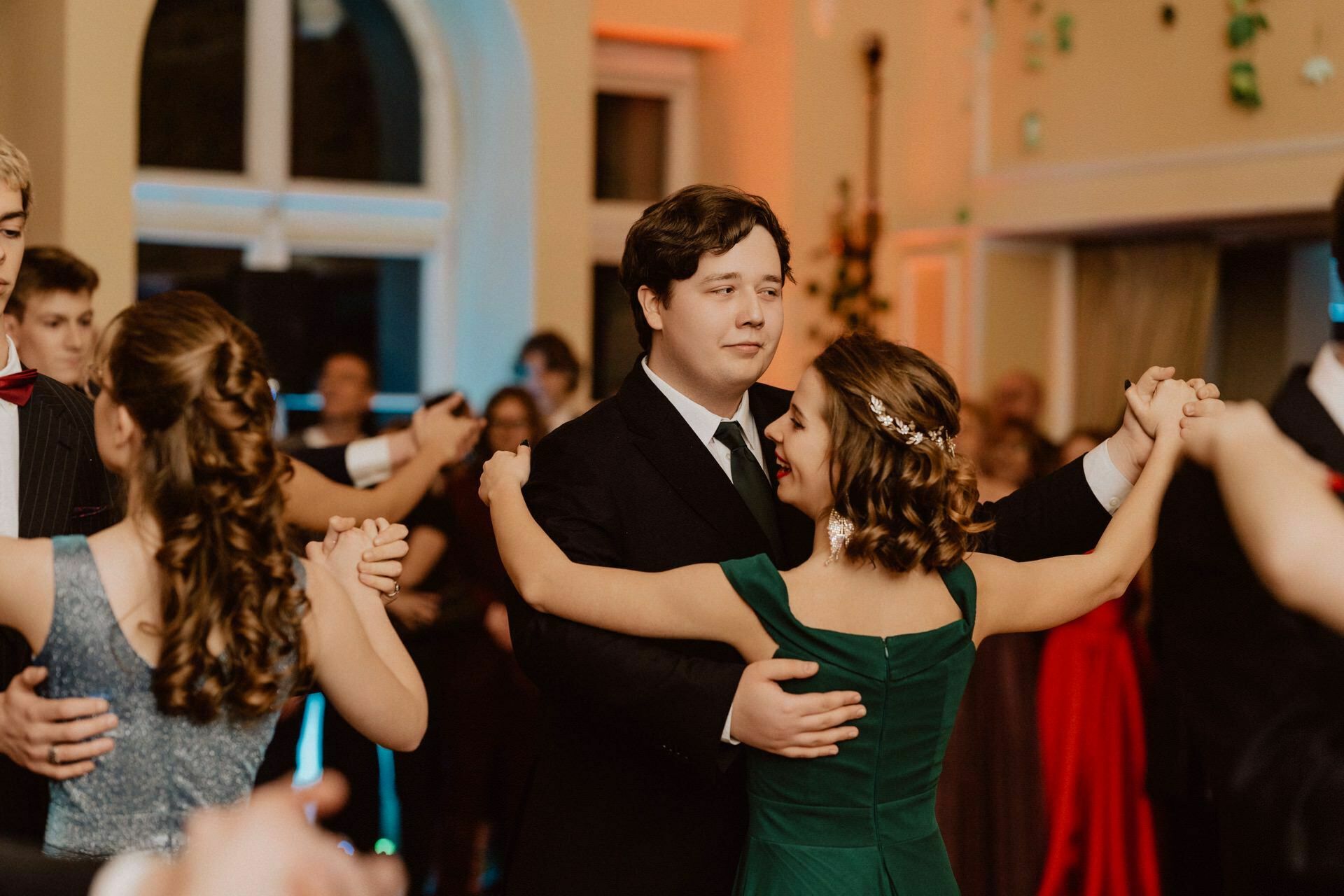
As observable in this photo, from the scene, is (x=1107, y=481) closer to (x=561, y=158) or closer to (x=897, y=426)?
(x=897, y=426)

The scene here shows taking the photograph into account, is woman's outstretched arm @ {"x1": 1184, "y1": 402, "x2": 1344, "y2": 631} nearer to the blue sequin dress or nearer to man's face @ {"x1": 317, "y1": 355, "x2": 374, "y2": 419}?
the blue sequin dress

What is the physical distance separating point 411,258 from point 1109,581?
5434 mm

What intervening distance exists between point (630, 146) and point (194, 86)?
2.27 meters

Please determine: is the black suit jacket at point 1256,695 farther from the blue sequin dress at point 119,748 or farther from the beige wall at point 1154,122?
the beige wall at point 1154,122

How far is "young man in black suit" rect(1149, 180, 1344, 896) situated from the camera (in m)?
1.46

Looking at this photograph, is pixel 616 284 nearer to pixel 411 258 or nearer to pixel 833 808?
pixel 411 258

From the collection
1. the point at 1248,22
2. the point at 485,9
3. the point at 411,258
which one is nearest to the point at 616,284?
the point at 411,258

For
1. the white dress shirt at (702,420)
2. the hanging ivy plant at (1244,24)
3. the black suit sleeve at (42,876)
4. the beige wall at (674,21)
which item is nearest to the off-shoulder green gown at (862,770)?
the white dress shirt at (702,420)

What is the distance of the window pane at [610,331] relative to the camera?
24.0 feet

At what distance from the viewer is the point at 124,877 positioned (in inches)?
42.9

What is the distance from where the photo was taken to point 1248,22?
20.0 ft

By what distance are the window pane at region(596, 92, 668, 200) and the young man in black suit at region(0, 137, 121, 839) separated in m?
5.47

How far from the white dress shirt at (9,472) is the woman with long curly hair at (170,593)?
1.80ft

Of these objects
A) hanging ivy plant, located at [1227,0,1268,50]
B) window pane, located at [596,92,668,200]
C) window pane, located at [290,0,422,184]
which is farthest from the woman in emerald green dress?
window pane, located at [596,92,668,200]
